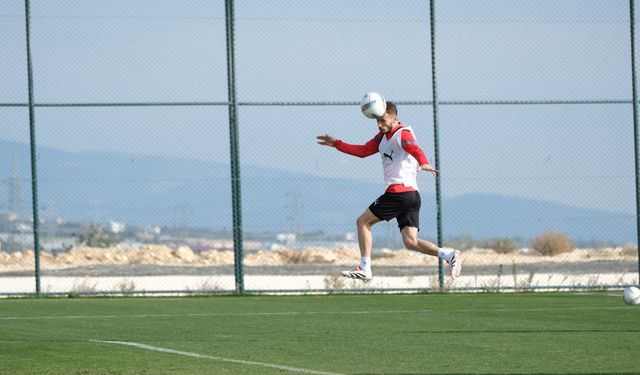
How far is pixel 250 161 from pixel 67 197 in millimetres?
5615

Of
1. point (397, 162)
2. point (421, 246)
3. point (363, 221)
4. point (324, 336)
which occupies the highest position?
point (397, 162)

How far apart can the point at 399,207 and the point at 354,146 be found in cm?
99

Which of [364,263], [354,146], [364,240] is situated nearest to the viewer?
[364,240]

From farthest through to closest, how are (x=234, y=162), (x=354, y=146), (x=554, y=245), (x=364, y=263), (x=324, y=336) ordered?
(x=554, y=245), (x=234, y=162), (x=354, y=146), (x=364, y=263), (x=324, y=336)

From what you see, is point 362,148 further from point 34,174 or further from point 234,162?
point 34,174

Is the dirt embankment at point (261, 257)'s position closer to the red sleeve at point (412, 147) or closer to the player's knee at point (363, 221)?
the player's knee at point (363, 221)

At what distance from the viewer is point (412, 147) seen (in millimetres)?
13445

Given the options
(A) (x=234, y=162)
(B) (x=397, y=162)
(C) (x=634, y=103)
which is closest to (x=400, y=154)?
(B) (x=397, y=162)

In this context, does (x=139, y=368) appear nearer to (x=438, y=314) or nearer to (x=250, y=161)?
(x=438, y=314)

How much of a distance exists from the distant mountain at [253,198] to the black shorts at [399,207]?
742cm

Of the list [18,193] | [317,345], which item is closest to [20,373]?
[317,345]

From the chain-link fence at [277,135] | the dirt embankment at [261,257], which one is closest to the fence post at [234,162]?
the chain-link fence at [277,135]

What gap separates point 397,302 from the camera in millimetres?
18078

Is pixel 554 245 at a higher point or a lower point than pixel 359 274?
lower
